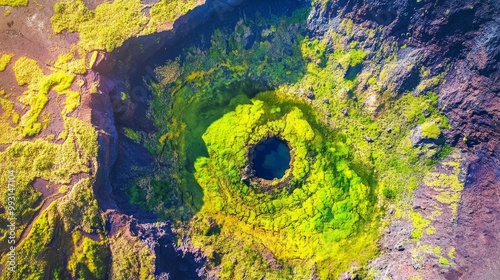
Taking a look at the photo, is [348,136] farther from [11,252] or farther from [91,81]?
[11,252]

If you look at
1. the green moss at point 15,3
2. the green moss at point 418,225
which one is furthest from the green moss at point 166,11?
the green moss at point 418,225

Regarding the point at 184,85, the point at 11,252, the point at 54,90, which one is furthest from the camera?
the point at 184,85

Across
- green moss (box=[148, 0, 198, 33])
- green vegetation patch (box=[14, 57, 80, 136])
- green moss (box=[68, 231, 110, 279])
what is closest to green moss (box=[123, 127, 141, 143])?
green vegetation patch (box=[14, 57, 80, 136])

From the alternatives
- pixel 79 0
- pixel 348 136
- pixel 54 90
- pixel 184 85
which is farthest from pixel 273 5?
pixel 54 90

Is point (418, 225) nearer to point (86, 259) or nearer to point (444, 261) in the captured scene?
point (444, 261)

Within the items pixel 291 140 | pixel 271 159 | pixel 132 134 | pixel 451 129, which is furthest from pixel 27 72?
pixel 451 129

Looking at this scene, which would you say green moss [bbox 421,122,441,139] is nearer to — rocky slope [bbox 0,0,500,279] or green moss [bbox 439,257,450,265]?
rocky slope [bbox 0,0,500,279]
